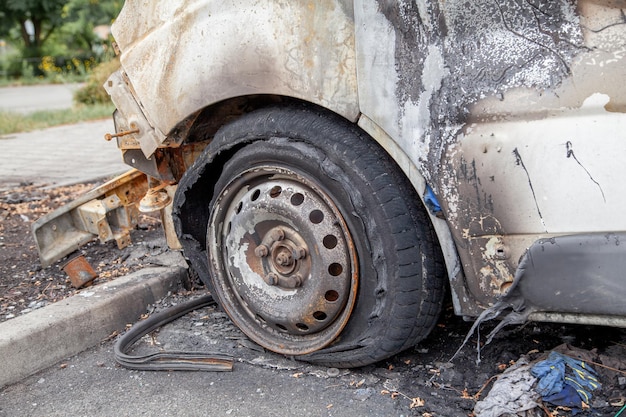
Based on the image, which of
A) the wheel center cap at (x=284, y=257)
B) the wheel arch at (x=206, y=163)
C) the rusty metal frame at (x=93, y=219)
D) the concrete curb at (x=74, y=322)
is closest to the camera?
the wheel center cap at (x=284, y=257)

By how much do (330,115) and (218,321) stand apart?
1.26 metres

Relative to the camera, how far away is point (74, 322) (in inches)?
129

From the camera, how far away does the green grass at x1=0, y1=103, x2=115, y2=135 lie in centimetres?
1028

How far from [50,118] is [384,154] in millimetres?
10285

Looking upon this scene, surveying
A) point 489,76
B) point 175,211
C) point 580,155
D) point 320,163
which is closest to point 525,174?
point 580,155

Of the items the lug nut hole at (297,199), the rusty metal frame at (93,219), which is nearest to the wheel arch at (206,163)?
the lug nut hole at (297,199)

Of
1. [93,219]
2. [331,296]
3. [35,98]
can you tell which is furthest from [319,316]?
[35,98]

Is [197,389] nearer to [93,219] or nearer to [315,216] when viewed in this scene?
[315,216]

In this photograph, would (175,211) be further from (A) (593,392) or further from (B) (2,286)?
(A) (593,392)

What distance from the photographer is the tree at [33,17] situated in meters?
29.9

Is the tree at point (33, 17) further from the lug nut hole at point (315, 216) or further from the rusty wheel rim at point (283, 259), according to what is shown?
the lug nut hole at point (315, 216)

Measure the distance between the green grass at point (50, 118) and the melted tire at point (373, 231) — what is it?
8.32 m

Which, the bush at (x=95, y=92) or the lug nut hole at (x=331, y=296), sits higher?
the bush at (x=95, y=92)

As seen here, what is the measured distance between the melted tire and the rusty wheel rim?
0.05 meters
